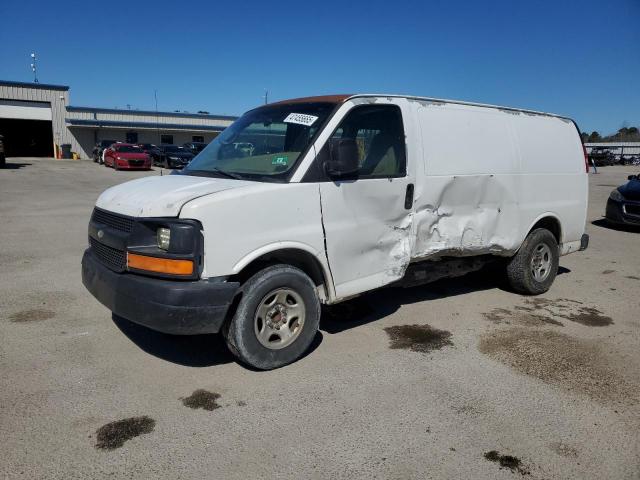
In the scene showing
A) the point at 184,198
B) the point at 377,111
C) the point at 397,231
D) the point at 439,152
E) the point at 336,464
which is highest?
the point at 377,111

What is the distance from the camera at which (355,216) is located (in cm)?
411

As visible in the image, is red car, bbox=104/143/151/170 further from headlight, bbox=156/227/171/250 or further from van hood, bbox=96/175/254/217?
headlight, bbox=156/227/171/250

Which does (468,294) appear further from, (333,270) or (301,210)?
(301,210)

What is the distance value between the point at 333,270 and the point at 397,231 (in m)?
0.79

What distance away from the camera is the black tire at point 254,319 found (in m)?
3.57

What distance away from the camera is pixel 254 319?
11.9ft

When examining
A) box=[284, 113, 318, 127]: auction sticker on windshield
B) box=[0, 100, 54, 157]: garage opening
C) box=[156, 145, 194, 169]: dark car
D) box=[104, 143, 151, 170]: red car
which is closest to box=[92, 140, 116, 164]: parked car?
box=[156, 145, 194, 169]: dark car

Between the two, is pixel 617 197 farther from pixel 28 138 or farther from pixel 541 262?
pixel 28 138

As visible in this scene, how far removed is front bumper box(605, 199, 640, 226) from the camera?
35.8ft

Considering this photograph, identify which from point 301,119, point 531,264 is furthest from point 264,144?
point 531,264

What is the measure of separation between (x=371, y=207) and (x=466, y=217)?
4.39 feet

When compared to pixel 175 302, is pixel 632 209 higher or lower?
higher

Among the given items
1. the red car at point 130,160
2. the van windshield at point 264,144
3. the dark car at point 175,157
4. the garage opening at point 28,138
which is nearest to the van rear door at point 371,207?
the van windshield at point 264,144

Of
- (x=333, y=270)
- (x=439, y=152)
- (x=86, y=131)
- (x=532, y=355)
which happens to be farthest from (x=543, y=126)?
(x=86, y=131)
